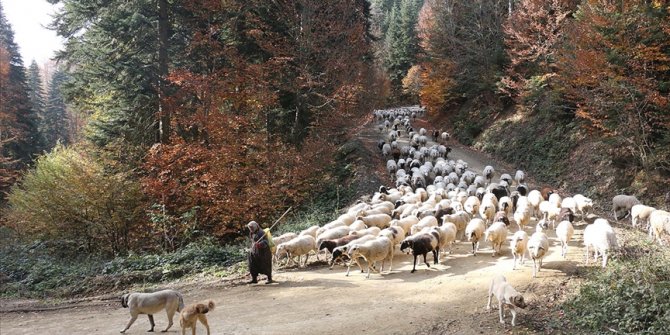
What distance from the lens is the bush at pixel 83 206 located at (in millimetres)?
17781

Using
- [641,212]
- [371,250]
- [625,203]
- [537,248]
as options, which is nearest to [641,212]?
[641,212]

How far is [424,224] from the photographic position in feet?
48.0

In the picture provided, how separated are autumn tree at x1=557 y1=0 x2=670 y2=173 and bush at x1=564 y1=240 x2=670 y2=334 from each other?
460 inches

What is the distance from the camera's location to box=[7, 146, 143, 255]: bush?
17.8m

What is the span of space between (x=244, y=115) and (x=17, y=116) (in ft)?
97.8

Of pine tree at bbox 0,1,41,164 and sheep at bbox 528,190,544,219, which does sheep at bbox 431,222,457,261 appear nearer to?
sheep at bbox 528,190,544,219

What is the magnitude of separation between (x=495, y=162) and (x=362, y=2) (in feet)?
52.8

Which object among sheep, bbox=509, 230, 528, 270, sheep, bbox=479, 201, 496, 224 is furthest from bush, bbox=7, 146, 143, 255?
sheep, bbox=509, 230, 528, 270

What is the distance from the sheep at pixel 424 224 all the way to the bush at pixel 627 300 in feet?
17.5

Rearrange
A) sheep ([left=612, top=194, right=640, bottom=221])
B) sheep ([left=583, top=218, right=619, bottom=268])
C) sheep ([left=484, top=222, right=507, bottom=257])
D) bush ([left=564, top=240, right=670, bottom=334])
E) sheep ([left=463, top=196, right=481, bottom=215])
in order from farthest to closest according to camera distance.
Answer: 1. sheep ([left=612, top=194, right=640, bottom=221])
2. sheep ([left=463, top=196, right=481, bottom=215])
3. sheep ([left=484, top=222, right=507, bottom=257])
4. sheep ([left=583, top=218, right=619, bottom=268])
5. bush ([left=564, top=240, right=670, bottom=334])

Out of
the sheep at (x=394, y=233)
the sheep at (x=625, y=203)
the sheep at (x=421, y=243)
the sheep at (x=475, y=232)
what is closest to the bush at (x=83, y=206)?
the sheep at (x=394, y=233)

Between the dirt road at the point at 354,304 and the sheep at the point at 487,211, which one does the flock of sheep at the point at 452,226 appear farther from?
the dirt road at the point at 354,304

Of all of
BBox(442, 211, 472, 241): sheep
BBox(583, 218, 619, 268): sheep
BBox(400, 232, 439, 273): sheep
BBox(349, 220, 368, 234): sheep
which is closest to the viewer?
BBox(583, 218, 619, 268): sheep

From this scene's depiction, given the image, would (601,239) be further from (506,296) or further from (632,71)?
(632,71)
